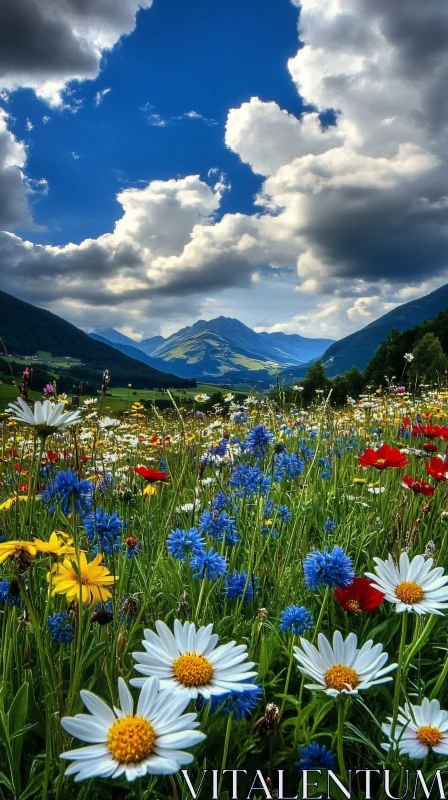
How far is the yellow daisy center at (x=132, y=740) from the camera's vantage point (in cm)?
81

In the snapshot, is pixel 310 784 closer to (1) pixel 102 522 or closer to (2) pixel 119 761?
(2) pixel 119 761

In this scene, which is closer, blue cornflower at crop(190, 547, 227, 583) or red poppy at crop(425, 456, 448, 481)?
blue cornflower at crop(190, 547, 227, 583)

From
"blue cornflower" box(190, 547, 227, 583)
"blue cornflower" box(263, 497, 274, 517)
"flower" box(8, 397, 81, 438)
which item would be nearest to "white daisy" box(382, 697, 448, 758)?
"blue cornflower" box(190, 547, 227, 583)

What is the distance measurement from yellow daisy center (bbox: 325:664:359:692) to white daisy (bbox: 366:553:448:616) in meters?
0.19

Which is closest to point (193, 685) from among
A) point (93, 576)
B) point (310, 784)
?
point (93, 576)

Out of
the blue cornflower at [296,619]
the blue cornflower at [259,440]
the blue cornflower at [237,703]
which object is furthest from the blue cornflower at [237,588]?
the blue cornflower at [259,440]

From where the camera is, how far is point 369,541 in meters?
2.89

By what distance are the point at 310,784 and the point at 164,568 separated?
4.24ft

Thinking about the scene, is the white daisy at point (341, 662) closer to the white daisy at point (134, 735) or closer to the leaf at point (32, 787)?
the white daisy at point (134, 735)

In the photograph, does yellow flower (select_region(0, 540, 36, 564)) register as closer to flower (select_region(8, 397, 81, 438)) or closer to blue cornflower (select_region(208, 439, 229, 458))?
flower (select_region(8, 397, 81, 438))

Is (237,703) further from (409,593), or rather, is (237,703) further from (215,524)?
(215,524)

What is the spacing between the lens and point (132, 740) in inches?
32.4

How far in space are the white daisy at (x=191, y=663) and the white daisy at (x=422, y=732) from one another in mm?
465

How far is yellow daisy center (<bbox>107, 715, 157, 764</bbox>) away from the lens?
811mm
